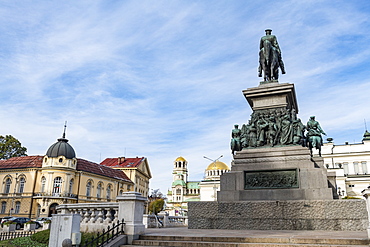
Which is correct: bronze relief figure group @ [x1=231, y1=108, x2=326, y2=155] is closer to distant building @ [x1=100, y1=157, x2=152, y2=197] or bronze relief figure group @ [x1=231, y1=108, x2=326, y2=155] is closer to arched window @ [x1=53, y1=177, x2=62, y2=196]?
arched window @ [x1=53, y1=177, x2=62, y2=196]

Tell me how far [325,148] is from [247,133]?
53644mm

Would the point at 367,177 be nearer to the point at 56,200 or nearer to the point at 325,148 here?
the point at 325,148

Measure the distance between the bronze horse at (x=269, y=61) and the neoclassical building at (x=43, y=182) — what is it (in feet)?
155

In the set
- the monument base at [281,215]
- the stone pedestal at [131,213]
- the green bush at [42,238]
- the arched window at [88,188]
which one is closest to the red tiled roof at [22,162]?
the arched window at [88,188]

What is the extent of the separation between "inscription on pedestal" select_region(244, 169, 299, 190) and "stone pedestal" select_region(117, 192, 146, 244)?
5.99m

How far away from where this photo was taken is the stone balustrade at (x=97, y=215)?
36.3 ft

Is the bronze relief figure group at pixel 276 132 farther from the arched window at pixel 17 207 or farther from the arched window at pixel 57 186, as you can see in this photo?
the arched window at pixel 17 207

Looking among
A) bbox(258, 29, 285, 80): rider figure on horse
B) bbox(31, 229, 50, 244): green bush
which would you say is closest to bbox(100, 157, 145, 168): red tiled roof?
bbox(258, 29, 285, 80): rider figure on horse

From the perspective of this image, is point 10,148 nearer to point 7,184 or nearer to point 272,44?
point 7,184

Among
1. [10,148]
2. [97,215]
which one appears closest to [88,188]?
[10,148]

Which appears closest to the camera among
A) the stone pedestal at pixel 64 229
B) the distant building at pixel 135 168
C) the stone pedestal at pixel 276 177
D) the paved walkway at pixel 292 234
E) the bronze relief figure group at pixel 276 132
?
the stone pedestal at pixel 64 229

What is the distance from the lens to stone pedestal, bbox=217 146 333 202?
13.8 m

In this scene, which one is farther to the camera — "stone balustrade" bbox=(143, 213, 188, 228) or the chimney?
the chimney

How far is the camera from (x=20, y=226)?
119 feet
